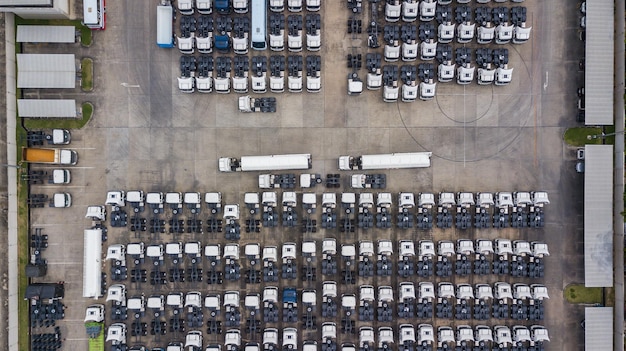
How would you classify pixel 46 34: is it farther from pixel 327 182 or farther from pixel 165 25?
pixel 327 182

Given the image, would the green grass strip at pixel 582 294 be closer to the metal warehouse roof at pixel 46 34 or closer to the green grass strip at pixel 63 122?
the green grass strip at pixel 63 122

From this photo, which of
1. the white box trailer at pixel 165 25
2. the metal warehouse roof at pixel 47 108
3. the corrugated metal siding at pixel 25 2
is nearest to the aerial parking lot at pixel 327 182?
the white box trailer at pixel 165 25

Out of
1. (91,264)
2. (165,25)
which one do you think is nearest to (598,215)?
(165,25)

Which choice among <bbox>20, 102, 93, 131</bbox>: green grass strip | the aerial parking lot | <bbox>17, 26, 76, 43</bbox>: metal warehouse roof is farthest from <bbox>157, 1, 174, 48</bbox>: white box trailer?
<bbox>20, 102, 93, 131</bbox>: green grass strip

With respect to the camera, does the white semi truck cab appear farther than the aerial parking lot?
No

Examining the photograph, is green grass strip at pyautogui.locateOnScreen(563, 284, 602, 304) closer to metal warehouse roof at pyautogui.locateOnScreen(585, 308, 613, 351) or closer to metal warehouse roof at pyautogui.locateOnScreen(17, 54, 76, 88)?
metal warehouse roof at pyautogui.locateOnScreen(585, 308, 613, 351)

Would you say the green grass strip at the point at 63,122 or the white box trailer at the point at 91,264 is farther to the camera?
the green grass strip at the point at 63,122

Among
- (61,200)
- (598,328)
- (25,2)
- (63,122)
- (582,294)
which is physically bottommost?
(598,328)
